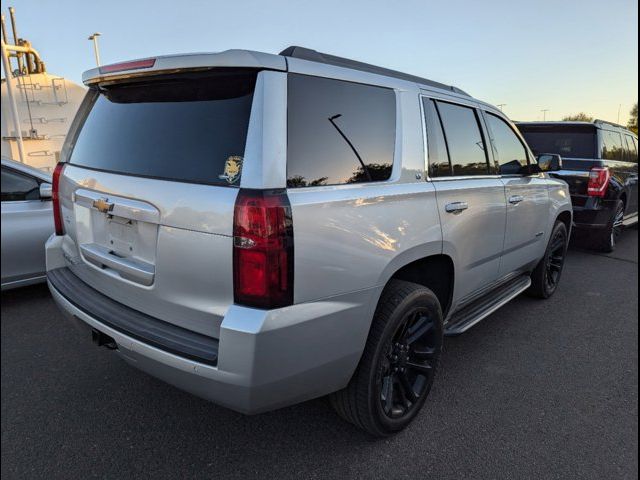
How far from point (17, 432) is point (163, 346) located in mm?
1205

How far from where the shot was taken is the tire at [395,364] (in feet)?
7.09

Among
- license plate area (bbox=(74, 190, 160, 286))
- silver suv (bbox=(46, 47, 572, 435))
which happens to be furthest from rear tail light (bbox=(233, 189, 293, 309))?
license plate area (bbox=(74, 190, 160, 286))

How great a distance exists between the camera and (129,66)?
2.11 meters

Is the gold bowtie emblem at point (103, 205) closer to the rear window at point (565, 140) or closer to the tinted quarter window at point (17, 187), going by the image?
the tinted quarter window at point (17, 187)

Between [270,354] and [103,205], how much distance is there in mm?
1103

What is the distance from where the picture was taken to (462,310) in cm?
324

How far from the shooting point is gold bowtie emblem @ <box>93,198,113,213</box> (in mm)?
2062

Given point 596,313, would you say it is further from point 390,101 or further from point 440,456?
point 390,101

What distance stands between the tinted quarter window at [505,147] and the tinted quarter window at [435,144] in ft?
3.02

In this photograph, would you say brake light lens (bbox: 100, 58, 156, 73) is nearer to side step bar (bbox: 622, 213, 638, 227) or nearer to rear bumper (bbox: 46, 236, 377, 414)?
rear bumper (bbox: 46, 236, 377, 414)

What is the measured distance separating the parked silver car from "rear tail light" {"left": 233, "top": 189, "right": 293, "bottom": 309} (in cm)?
307

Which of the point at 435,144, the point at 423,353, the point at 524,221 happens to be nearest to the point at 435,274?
the point at 423,353

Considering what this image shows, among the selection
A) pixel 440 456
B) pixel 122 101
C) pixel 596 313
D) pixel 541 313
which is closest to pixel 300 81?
pixel 122 101

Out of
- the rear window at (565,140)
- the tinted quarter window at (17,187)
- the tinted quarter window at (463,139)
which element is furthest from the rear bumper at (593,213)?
the tinted quarter window at (17,187)
